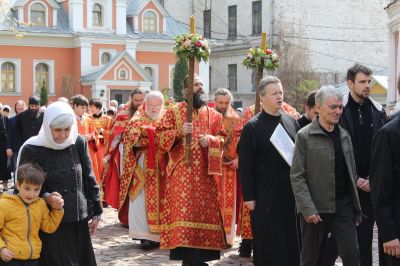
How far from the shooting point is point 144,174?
1104cm

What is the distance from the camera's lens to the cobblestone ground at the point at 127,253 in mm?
9938

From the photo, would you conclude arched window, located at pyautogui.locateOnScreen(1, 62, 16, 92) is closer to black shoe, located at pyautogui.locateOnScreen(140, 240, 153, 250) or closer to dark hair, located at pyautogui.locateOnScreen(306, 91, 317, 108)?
black shoe, located at pyautogui.locateOnScreen(140, 240, 153, 250)

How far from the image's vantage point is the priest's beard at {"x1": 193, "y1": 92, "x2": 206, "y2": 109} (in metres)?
9.57

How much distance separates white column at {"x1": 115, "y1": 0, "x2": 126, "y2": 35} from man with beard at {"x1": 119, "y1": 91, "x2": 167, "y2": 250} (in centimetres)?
3889

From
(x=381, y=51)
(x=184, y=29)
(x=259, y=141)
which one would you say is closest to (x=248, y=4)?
(x=184, y=29)

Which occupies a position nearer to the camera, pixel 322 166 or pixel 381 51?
pixel 322 166

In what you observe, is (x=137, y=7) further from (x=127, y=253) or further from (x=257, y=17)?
(x=127, y=253)

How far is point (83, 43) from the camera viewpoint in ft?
157

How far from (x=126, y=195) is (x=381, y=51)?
150 feet

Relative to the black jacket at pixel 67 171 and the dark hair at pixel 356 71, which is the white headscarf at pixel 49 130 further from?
the dark hair at pixel 356 71

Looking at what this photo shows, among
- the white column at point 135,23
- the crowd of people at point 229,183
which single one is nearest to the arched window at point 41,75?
the white column at point 135,23

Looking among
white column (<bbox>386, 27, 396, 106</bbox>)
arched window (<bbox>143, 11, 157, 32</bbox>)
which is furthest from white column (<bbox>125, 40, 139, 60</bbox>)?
white column (<bbox>386, 27, 396, 106</bbox>)

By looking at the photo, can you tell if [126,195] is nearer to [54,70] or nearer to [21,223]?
[21,223]

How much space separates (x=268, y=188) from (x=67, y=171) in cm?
191
